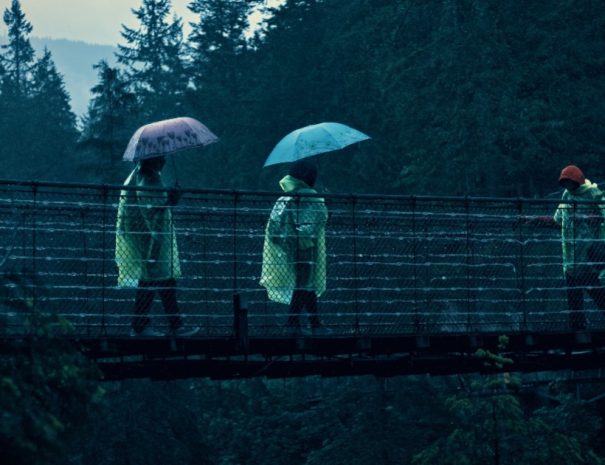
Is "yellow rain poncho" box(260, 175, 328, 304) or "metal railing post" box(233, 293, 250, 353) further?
"yellow rain poncho" box(260, 175, 328, 304)

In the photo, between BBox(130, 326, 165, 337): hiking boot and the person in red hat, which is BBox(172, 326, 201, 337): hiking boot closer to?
BBox(130, 326, 165, 337): hiking boot

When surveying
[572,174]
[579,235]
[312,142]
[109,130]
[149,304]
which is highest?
[109,130]

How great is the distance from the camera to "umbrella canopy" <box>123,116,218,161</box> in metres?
11.3

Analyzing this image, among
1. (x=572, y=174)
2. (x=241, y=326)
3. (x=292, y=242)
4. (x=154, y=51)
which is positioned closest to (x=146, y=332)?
(x=241, y=326)

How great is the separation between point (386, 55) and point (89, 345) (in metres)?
28.8

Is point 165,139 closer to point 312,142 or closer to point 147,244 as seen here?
point 147,244

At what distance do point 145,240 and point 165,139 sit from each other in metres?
0.84

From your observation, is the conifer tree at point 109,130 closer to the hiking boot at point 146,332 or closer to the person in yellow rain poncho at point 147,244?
the person in yellow rain poncho at point 147,244

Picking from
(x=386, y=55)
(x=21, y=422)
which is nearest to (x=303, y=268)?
(x=21, y=422)

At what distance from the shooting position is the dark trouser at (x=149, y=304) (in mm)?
11341

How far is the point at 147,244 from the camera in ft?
38.2

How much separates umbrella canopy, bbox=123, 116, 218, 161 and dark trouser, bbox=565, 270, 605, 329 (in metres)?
3.59

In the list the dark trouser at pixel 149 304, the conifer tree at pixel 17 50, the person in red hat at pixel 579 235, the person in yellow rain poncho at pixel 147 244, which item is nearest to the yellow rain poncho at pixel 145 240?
the person in yellow rain poncho at pixel 147 244

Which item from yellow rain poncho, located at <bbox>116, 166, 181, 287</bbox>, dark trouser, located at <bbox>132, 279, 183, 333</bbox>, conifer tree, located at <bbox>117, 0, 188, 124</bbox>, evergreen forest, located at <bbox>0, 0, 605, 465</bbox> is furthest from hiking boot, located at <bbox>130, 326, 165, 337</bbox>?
conifer tree, located at <bbox>117, 0, 188, 124</bbox>
